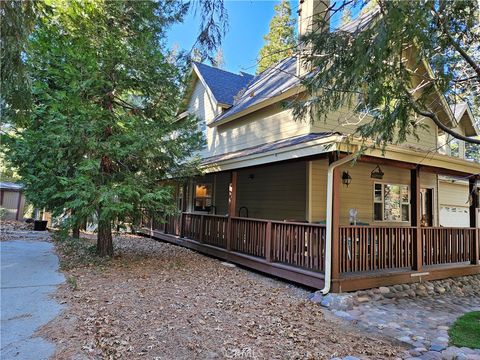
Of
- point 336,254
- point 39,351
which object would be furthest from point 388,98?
point 39,351

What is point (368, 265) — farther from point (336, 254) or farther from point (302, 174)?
point (302, 174)

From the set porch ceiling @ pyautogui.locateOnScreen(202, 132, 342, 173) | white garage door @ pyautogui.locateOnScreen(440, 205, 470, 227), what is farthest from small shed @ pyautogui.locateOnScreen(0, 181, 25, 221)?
white garage door @ pyautogui.locateOnScreen(440, 205, 470, 227)

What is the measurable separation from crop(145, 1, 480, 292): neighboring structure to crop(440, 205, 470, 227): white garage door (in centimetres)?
167

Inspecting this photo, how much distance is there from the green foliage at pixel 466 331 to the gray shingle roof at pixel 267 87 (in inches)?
257

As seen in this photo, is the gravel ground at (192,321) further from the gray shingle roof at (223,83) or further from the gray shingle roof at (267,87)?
the gray shingle roof at (223,83)

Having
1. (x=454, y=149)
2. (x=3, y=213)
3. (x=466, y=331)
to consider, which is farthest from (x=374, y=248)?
(x=3, y=213)

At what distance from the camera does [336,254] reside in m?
6.17

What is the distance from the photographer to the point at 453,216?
15477mm

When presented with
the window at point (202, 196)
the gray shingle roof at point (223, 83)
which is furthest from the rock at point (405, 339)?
the gray shingle roof at point (223, 83)

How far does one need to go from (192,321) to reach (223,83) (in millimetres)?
11299

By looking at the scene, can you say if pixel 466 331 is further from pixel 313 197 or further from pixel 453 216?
pixel 453 216

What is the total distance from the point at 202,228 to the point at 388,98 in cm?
771

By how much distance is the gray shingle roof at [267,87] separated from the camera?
10215 mm

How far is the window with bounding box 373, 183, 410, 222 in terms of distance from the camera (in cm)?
1055
